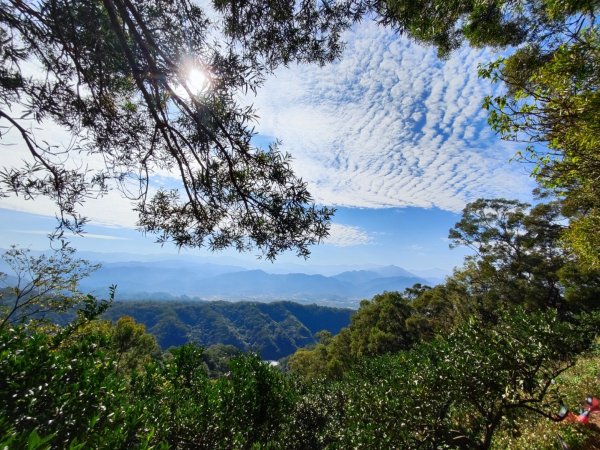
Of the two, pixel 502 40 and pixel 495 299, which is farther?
pixel 495 299

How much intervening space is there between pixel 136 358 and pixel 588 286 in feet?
138

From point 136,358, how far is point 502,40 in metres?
39.4

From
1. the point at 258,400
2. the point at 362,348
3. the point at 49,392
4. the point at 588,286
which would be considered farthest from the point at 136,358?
the point at 588,286

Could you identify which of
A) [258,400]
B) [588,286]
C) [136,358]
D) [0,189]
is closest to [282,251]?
[0,189]

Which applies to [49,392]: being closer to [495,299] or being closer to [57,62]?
[57,62]

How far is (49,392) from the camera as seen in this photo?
3545 millimetres

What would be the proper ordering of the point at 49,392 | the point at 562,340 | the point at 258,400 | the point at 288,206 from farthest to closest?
the point at 258,400 → the point at 562,340 → the point at 288,206 → the point at 49,392

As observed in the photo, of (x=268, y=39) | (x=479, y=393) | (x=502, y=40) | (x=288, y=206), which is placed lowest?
(x=479, y=393)

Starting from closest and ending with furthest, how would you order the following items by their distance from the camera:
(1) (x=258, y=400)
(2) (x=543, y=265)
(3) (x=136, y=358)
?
1. (1) (x=258, y=400)
2. (2) (x=543, y=265)
3. (3) (x=136, y=358)

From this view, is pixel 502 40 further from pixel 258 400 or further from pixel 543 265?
pixel 543 265

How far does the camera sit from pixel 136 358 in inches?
1291

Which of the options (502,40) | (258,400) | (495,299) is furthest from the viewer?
(495,299)

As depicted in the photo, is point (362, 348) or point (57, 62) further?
point (362, 348)

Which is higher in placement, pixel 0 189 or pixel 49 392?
pixel 0 189
